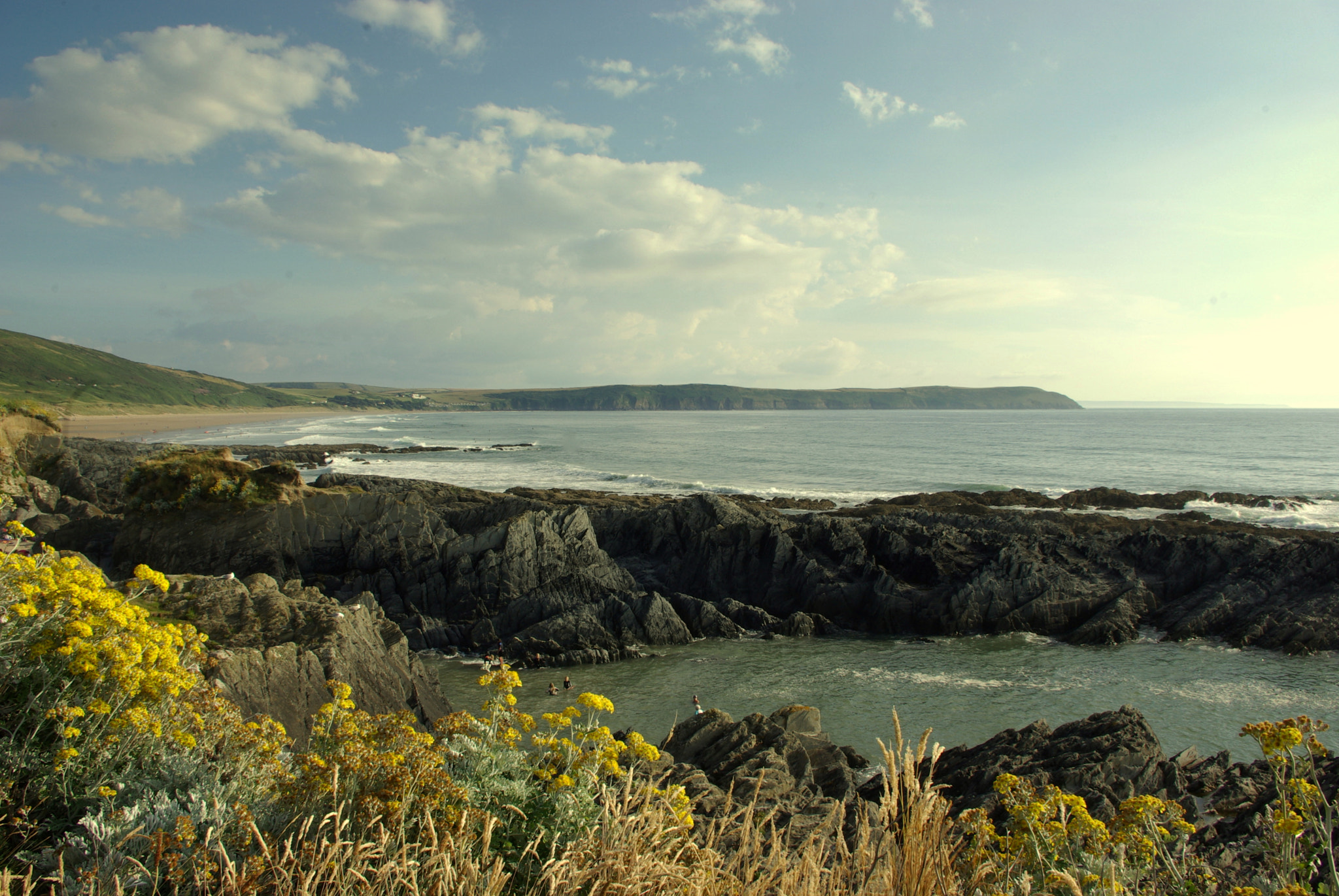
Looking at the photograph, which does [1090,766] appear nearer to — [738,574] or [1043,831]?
[1043,831]

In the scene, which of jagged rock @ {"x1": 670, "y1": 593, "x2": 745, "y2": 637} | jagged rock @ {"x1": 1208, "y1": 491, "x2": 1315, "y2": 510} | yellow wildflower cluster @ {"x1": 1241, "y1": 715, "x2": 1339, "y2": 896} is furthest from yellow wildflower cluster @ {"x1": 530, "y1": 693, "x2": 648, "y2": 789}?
jagged rock @ {"x1": 1208, "y1": 491, "x2": 1315, "y2": 510}

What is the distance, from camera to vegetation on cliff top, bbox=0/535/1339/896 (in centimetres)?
298

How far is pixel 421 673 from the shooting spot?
14133mm

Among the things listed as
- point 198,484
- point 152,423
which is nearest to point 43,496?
point 198,484

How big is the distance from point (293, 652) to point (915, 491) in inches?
1754

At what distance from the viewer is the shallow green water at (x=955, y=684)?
48.8ft

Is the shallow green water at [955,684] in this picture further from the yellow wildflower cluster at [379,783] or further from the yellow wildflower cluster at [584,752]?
the yellow wildflower cluster at [379,783]

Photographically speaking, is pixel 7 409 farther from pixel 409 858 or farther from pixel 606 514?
pixel 409 858

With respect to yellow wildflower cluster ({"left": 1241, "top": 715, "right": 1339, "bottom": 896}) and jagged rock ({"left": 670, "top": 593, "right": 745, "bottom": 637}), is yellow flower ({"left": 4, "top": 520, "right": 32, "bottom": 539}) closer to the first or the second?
yellow wildflower cluster ({"left": 1241, "top": 715, "right": 1339, "bottom": 896})

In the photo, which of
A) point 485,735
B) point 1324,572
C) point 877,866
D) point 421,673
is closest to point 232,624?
point 421,673

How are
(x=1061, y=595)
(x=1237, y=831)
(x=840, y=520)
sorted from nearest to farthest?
1. (x=1237, y=831)
2. (x=1061, y=595)
3. (x=840, y=520)

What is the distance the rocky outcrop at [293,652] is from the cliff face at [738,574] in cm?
643

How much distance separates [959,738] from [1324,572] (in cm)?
1650

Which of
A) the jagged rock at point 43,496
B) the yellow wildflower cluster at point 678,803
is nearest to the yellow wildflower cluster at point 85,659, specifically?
the yellow wildflower cluster at point 678,803
